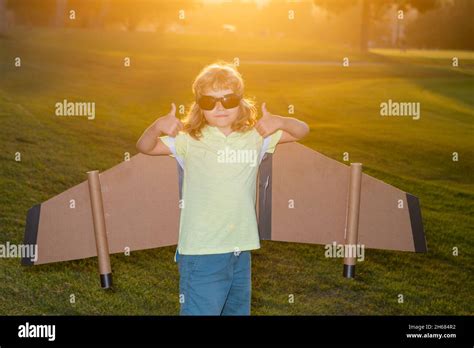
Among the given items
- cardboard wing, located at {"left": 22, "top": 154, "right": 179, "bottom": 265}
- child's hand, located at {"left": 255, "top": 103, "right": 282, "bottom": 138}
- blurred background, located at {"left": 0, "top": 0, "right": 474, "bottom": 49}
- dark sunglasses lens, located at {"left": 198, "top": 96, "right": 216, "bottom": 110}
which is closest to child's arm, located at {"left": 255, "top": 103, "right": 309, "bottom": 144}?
child's hand, located at {"left": 255, "top": 103, "right": 282, "bottom": 138}

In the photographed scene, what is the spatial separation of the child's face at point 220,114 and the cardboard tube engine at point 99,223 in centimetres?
130

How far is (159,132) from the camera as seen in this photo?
487cm

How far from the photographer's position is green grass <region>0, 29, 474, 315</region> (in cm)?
740

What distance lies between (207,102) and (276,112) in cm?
988

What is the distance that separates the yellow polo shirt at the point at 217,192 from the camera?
4.78 metres

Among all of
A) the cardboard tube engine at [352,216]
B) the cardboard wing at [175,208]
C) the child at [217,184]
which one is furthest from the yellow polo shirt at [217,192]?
the cardboard tube engine at [352,216]

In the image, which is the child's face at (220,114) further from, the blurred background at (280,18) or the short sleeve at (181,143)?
the blurred background at (280,18)

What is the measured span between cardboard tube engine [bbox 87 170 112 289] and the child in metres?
1.00

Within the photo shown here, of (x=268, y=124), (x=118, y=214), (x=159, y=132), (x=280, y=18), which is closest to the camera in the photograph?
(x=159, y=132)

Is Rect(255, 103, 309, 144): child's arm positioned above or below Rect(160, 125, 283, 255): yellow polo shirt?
above

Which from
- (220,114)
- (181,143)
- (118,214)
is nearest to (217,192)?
(181,143)

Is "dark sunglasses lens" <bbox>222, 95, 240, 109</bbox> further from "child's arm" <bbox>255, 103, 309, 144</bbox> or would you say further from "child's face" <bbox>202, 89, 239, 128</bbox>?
"child's arm" <bbox>255, 103, 309, 144</bbox>

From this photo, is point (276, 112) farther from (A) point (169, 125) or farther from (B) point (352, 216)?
(A) point (169, 125)

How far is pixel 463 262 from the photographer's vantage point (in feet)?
28.4
